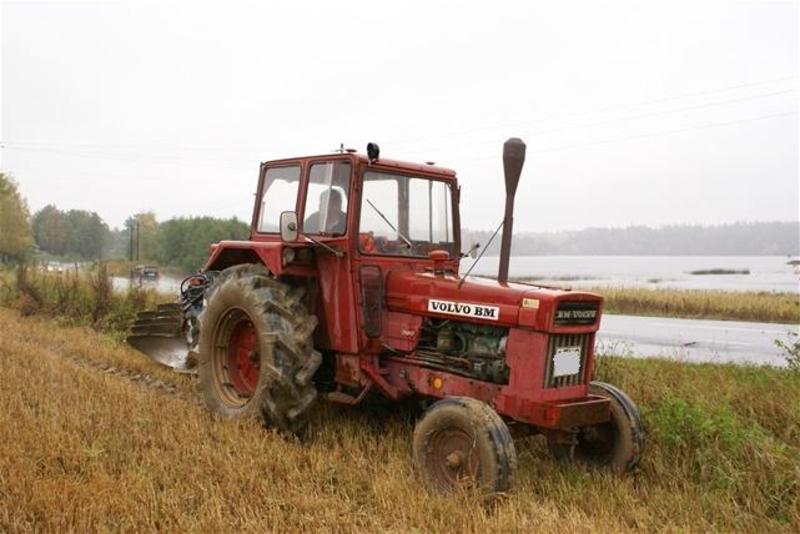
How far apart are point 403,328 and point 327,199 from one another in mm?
1258

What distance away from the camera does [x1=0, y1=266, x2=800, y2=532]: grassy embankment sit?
384 centimetres

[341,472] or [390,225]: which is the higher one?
[390,225]

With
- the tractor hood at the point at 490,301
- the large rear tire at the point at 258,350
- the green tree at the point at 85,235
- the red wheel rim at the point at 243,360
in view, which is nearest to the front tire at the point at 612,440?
the tractor hood at the point at 490,301

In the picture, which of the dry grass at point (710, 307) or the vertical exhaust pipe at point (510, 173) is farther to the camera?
the dry grass at point (710, 307)

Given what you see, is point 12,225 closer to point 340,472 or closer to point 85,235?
point 85,235

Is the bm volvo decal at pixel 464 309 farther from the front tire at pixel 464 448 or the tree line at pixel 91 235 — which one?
the tree line at pixel 91 235

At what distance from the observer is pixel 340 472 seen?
15.3 feet

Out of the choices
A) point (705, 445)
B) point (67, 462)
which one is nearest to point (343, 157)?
point (67, 462)

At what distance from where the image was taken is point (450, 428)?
14.8ft

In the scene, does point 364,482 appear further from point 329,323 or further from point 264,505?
point 329,323

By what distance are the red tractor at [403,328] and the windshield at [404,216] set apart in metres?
0.01

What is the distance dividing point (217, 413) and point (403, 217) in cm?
233

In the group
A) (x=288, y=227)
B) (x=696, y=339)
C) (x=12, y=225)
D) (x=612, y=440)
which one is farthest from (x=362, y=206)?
(x=12, y=225)

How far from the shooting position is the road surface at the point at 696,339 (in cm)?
1130
